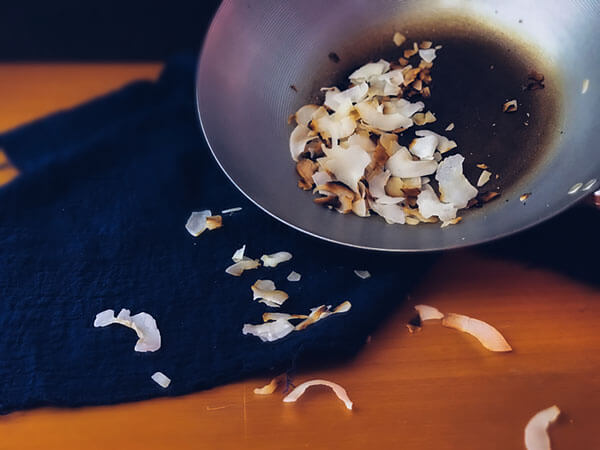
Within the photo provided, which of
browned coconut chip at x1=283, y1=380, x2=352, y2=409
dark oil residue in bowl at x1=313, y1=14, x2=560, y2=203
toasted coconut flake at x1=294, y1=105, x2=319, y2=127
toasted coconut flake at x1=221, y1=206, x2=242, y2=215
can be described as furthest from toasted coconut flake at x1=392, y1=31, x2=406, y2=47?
browned coconut chip at x1=283, y1=380, x2=352, y2=409

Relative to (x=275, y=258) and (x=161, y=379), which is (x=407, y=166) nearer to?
(x=275, y=258)

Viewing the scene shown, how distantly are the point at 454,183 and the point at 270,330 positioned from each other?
18 cm

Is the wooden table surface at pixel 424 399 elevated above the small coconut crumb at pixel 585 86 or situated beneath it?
situated beneath

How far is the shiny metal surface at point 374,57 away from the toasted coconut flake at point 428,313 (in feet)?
0.18

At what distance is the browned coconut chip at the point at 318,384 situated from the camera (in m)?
0.46

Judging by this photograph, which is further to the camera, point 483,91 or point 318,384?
point 483,91

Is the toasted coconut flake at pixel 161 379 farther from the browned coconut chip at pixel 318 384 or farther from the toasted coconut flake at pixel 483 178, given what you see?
the toasted coconut flake at pixel 483 178

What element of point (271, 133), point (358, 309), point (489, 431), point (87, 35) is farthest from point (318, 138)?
Answer: point (87, 35)

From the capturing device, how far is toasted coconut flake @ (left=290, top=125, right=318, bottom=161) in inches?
22.2

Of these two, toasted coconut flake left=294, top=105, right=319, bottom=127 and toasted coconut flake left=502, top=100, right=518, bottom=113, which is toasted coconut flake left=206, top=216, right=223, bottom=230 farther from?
toasted coconut flake left=502, top=100, right=518, bottom=113

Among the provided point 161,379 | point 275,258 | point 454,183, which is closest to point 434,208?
point 454,183

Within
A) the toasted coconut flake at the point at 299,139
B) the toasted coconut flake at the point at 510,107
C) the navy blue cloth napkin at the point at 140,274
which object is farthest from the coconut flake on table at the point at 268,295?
the toasted coconut flake at the point at 510,107

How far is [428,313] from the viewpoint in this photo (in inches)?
19.8

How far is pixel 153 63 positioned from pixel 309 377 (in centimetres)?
44
